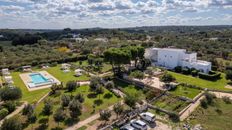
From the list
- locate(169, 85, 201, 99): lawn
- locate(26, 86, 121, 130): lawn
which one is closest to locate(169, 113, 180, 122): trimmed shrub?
locate(169, 85, 201, 99): lawn

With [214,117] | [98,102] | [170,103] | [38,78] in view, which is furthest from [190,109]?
[38,78]

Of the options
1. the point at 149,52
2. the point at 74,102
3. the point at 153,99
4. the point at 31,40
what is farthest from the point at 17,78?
the point at 31,40

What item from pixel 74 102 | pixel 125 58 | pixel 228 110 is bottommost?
pixel 228 110

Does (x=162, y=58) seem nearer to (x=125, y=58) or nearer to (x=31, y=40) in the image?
(x=125, y=58)

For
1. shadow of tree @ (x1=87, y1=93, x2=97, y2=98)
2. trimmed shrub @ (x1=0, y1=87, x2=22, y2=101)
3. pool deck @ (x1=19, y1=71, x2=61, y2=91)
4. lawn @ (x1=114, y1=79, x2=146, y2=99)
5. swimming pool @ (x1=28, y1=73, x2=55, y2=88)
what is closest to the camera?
trimmed shrub @ (x1=0, y1=87, x2=22, y2=101)

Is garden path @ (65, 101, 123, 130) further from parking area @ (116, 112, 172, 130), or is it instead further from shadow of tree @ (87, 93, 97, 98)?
shadow of tree @ (87, 93, 97, 98)
